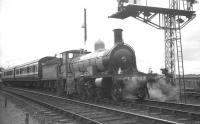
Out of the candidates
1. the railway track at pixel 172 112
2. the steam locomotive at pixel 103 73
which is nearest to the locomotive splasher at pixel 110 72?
the steam locomotive at pixel 103 73

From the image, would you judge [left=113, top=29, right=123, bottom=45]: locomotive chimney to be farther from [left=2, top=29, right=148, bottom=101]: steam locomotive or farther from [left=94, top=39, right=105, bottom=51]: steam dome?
[left=94, top=39, right=105, bottom=51]: steam dome

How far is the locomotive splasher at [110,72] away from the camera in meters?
12.9

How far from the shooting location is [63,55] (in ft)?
60.9

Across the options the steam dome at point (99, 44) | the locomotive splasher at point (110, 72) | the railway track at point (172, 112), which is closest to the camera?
the railway track at point (172, 112)

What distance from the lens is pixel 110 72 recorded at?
44.5ft

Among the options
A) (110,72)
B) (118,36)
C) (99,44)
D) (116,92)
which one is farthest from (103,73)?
(99,44)

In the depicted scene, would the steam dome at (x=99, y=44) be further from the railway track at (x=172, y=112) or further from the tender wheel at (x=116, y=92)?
the railway track at (x=172, y=112)

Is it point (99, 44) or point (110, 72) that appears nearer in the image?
point (110, 72)

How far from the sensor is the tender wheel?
41.8ft

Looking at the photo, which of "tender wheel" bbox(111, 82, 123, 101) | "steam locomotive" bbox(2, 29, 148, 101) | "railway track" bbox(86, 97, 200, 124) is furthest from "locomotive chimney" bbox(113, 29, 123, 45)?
"railway track" bbox(86, 97, 200, 124)

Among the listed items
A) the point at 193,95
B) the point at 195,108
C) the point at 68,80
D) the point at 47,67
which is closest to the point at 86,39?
the point at 47,67

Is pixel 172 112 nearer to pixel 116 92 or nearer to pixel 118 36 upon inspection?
pixel 116 92

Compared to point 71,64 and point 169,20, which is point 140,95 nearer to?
point 71,64

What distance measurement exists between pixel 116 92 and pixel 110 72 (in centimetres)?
117
